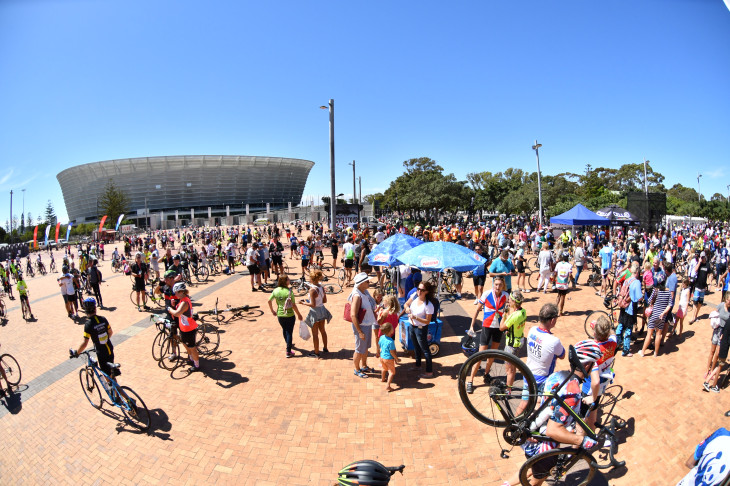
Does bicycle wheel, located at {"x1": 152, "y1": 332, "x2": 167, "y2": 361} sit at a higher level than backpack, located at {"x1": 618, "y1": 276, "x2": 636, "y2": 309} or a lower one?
lower

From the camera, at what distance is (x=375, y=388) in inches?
230

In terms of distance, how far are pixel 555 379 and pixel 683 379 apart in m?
4.12

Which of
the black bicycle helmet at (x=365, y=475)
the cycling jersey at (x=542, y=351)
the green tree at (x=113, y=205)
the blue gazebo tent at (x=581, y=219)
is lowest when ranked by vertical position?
the black bicycle helmet at (x=365, y=475)

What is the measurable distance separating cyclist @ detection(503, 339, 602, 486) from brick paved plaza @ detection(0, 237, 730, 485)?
0.83 meters

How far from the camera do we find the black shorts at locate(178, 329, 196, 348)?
21.2 feet

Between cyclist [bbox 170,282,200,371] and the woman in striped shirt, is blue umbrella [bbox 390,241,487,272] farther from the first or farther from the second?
cyclist [bbox 170,282,200,371]

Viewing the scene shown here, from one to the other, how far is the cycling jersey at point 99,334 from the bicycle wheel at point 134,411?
74 cm

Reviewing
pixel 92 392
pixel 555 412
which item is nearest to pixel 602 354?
pixel 555 412

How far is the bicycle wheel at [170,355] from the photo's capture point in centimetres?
703

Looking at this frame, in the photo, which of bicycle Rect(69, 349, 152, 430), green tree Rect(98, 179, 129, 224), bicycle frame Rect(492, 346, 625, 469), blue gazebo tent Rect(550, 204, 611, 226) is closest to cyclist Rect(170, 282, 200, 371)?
bicycle Rect(69, 349, 152, 430)

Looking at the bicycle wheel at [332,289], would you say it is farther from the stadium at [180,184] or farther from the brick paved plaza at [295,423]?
the stadium at [180,184]

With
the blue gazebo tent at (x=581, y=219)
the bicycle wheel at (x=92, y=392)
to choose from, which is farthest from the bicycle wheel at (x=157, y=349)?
the blue gazebo tent at (x=581, y=219)

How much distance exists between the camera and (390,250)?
10906mm

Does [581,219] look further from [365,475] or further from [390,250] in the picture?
[365,475]
